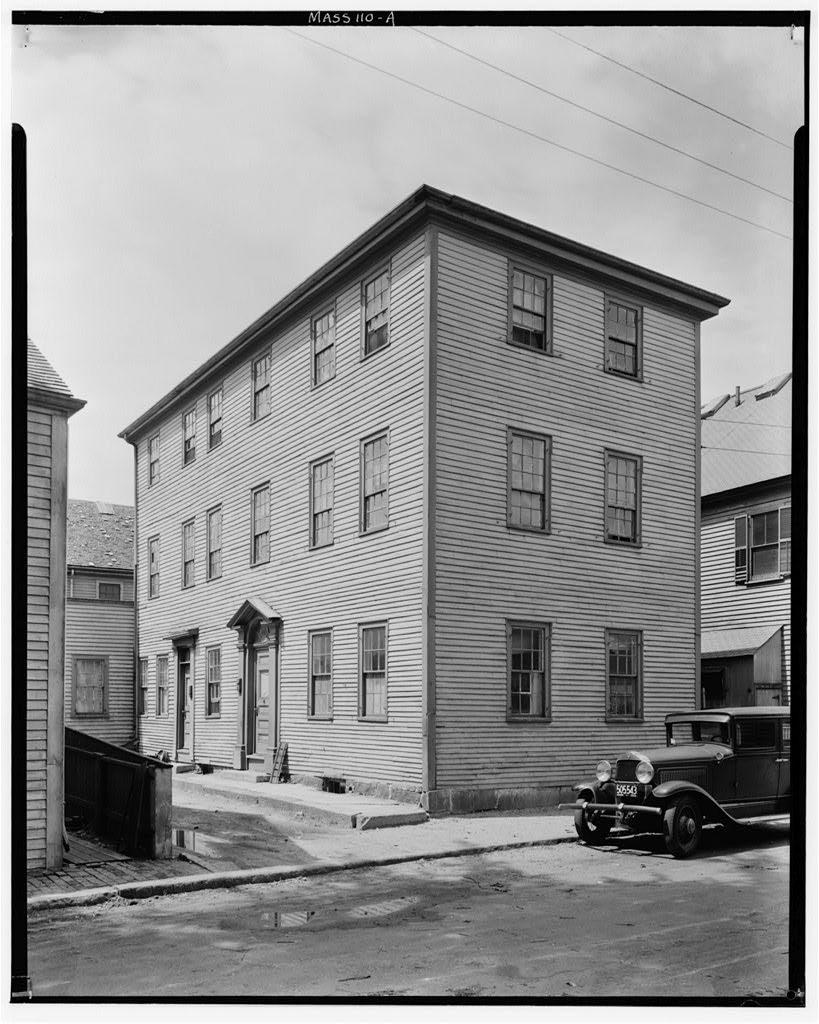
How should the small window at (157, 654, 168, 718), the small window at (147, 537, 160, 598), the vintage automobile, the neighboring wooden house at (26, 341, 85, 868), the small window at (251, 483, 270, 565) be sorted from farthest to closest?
1. the small window at (147, 537, 160, 598)
2. the small window at (157, 654, 168, 718)
3. the small window at (251, 483, 270, 565)
4. the vintage automobile
5. the neighboring wooden house at (26, 341, 85, 868)

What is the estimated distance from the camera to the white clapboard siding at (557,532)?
53.7 ft

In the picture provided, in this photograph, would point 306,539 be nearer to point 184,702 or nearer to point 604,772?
point 184,702

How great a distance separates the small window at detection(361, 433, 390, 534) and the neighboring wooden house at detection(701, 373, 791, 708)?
5.97 m

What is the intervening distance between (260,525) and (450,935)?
1419cm

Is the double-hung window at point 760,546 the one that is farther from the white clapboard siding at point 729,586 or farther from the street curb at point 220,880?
the street curb at point 220,880

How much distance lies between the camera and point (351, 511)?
60.4 feet

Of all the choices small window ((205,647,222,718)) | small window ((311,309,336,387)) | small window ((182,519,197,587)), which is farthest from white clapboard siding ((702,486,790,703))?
small window ((182,519,197,587))

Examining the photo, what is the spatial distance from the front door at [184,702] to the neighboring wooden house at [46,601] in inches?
517

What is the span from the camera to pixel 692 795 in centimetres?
1207

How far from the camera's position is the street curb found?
9.20 meters

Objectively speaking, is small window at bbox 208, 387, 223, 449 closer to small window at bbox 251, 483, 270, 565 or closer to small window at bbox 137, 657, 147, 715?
small window at bbox 251, 483, 270, 565

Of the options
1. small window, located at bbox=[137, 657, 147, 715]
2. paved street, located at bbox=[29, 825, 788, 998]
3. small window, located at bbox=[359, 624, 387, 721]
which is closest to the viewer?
paved street, located at bbox=[29, 825, 788, 998]

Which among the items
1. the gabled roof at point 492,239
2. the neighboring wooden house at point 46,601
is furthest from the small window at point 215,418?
the neighboring wooden house at point 46,601

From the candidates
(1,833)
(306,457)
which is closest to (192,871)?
(1,833)
